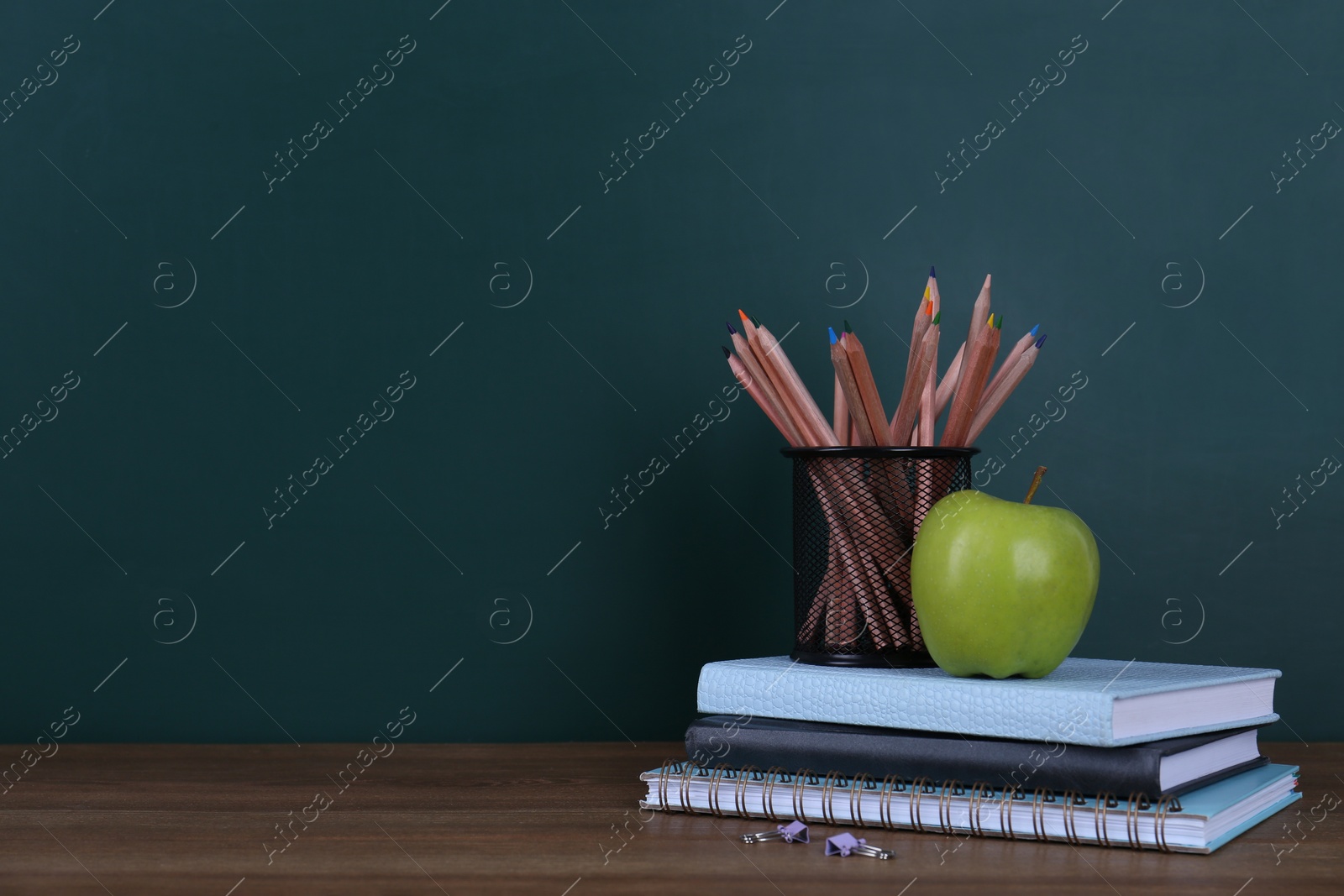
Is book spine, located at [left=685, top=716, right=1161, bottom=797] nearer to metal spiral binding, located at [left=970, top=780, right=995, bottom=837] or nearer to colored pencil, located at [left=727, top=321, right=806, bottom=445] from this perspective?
metal spiral binding, located at [left=970, top=780, right=995, bottom=837]

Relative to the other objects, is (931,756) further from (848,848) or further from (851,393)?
(851,393)

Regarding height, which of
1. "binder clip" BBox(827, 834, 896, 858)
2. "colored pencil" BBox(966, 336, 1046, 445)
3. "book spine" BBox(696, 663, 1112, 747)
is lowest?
"binder clip" BBox(827, 834, 896, 858)

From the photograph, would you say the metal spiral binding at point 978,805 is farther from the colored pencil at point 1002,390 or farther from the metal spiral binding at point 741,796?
the colored pencil at point 1002,390

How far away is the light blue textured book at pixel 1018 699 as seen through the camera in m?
0.67

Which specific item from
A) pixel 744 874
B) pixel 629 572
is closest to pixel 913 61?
pixel 629 572

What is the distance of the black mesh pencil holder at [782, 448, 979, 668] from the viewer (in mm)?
839

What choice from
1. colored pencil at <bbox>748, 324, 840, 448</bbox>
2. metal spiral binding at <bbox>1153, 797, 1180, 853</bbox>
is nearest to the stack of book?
metal spiral binding at <bbox>1153, 797, 1180, 853</bbox>

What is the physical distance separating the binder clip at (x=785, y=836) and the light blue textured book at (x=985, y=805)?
1.3 inches

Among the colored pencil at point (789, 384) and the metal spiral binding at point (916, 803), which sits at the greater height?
the colored pencil at point (789, 384)

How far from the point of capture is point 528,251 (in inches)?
43.3

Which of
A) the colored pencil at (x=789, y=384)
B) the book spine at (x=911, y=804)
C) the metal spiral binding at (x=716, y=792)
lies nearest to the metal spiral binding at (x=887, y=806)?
the book spine at (x=911, y=804)

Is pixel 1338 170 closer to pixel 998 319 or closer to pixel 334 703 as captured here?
pixel 998 319

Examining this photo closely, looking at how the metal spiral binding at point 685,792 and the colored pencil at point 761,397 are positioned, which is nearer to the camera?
the metal spiral binding at point 685,792

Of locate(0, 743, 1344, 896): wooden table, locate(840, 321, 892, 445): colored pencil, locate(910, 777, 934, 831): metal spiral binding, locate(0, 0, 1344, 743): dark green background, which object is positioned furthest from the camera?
locate(0, 0, 1344, 743): dark green background
